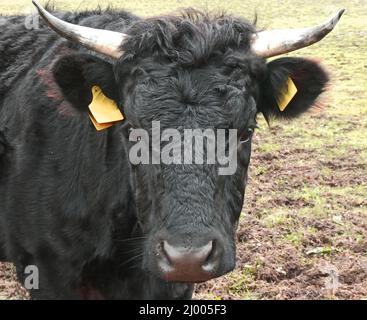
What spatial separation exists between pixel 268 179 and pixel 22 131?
15.5 ft

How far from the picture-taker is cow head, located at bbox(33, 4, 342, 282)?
359cm

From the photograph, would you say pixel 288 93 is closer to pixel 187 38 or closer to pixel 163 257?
pixel 187 38

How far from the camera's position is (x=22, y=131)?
5422 mm

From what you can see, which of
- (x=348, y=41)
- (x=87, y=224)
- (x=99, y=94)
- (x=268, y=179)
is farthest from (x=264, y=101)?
(x=348, y=41)

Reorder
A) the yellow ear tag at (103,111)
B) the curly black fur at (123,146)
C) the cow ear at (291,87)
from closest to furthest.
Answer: the curly black fur at (123,146) < the yellow ear tag at (103,111) < the cow ear at (291,87)

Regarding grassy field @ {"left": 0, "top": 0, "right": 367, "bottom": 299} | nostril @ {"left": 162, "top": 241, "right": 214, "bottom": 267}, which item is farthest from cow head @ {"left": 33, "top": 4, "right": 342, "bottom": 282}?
grassy field @ {"left": 0, "top": 0, "right": 367, "bottom": 299}

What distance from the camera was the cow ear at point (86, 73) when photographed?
14.7 feet

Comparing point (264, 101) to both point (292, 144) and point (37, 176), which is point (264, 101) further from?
point (292, 144)

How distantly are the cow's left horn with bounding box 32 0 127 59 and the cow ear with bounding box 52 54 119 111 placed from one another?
0.39ft

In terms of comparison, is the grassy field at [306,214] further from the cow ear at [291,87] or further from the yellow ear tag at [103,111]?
the yellow ear tag at [103,111]

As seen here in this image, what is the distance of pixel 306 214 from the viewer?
8031 mm

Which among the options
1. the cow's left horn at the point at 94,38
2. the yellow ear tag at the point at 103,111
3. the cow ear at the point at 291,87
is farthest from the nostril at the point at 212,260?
the cow's left horn at the point at 94,38

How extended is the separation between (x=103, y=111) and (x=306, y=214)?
4.31 m

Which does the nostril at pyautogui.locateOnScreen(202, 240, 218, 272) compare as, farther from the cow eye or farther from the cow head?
the cow eye
